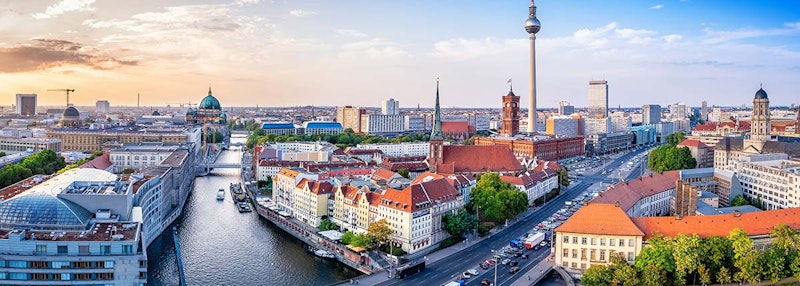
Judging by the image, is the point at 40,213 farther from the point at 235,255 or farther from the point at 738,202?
the point at 738,202

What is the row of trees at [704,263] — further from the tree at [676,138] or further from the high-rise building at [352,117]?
the high-rise building at [352,117]

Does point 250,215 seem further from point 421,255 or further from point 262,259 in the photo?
point 421,255

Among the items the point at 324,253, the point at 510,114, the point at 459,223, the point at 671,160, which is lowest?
the point at 324,253

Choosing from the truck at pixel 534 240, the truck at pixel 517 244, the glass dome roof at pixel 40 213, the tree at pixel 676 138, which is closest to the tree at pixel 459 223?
the truck at pixel 517 244

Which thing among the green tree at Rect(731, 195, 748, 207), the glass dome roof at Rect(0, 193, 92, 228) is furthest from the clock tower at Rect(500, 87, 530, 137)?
the glass dome roof at Rect(0, 193, 92, 228)

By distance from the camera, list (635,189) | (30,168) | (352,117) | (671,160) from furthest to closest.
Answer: (352,117) < (671,160) < (30,168) < (635,189)

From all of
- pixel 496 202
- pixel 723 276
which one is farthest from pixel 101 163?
pixel 723 276

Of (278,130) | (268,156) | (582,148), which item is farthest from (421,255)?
(278,130)
